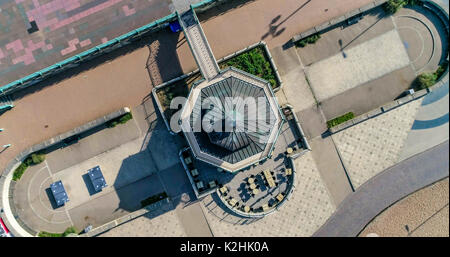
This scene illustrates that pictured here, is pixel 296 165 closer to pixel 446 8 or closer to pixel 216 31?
pixel 216 31

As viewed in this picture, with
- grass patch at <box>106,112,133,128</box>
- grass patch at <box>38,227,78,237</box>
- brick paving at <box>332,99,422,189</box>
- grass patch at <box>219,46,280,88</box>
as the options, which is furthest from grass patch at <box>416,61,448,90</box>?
grass patch at <box>38,227,78,237</box>

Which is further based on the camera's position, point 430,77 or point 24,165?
point 430,77

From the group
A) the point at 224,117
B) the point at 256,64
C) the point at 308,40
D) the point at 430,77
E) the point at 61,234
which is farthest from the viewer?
the point at 430,77

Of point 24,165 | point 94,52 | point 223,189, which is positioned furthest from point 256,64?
point 24,165

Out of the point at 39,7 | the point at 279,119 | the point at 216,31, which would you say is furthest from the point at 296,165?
the point at 39,7

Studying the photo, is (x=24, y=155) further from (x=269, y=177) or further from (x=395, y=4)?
(x=395, y=4)

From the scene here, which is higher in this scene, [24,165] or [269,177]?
[24,165]

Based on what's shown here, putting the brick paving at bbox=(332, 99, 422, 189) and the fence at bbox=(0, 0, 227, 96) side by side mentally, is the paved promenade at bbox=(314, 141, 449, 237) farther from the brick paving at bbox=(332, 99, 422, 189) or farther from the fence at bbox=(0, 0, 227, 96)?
the fence at bbox=(0, 0, 227, 96)
